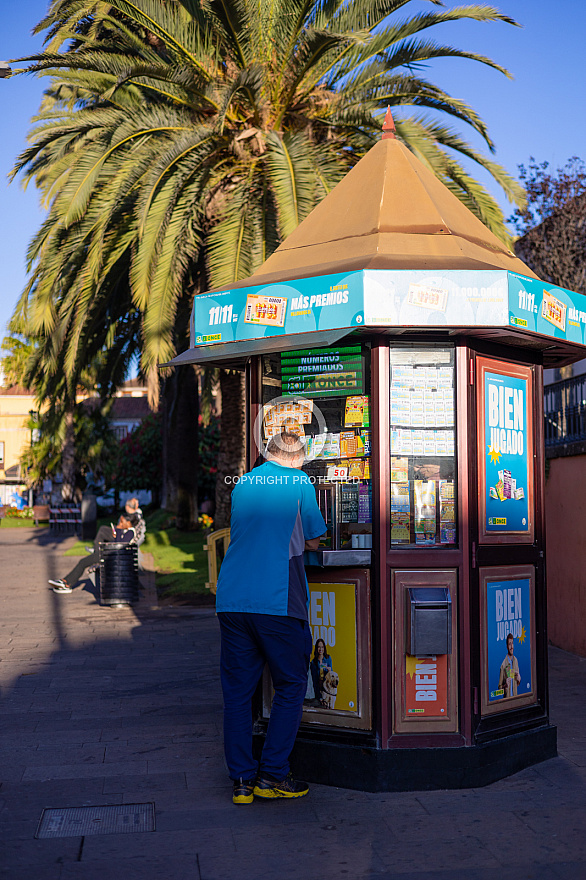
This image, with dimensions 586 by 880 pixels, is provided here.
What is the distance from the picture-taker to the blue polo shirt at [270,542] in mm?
4570

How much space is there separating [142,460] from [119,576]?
19.4 metres

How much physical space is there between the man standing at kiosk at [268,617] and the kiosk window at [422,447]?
23.4 inches

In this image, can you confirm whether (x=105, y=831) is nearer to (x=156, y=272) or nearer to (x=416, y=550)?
(x=416, y=550)

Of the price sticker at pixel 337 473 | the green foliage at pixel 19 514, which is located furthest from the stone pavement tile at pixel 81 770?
the green foliage at pixel 19 514

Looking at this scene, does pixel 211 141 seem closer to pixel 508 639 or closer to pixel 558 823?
pixel 508 639

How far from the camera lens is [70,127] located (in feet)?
37.7

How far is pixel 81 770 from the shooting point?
5168mm

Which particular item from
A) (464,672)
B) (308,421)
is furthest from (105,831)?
(308,421)

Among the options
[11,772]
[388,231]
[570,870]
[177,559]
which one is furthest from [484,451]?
[177,559]

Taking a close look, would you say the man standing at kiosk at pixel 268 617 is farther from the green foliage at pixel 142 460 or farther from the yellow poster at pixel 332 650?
the green foliage at pixel 142 460

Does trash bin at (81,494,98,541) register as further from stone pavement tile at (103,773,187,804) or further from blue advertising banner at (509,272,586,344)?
blue advertising banner at (509,272,586,344)

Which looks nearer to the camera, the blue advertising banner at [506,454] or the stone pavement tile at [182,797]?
the stone pavement tile at [182,797]

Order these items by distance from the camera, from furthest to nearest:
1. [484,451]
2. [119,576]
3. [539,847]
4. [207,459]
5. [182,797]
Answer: [207,459] < [119,576] < [484,451] < [182,797] < [539,847]

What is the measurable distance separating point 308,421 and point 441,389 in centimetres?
86
